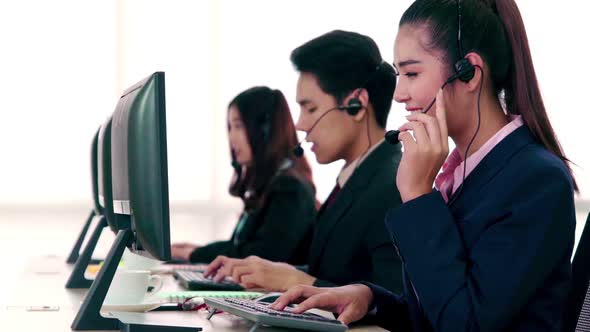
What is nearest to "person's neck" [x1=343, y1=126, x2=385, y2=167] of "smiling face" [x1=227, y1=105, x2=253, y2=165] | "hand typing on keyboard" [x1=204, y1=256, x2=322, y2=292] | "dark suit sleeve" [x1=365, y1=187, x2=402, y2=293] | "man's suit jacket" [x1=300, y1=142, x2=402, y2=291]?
"man's suit jacket" [x1=300, y1=142, x2=402, y2=291]

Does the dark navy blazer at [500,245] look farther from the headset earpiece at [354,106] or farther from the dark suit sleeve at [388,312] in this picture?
the headset earpiece at [354,106]

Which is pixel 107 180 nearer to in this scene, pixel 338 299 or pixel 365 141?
pixel 338 299

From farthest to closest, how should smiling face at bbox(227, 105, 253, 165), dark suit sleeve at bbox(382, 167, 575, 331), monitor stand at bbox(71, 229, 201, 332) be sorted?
smiling face at bbox(227, 105, 253, 165)
monitor stand at bbox(71, 229, 201, 332)
dark suit sleeve at bbox(382, 167, 575, 331)

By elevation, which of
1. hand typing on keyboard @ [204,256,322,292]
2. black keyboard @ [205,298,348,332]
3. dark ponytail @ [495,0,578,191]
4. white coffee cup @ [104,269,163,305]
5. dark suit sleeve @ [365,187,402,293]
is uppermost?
dark ponytail @ [495,0,578,191]

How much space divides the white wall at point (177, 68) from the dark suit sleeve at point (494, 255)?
307 centimetres

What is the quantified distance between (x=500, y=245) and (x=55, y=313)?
33.7 inches

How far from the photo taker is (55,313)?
5.17 feet

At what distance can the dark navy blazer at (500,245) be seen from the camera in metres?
1.21

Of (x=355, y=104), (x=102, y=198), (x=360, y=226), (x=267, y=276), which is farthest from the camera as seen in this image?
(x=355, y=104)

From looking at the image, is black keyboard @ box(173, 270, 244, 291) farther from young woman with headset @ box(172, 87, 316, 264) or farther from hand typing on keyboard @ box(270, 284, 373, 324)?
young woman with headset @ box(172, 87, 316, 264)

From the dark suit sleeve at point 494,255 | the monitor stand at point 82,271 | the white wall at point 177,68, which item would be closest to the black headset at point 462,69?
the dark suit sleeve at point 494,255

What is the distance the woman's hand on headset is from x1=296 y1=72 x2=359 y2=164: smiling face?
0.88 meters

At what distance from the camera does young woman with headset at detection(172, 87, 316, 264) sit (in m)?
2.89

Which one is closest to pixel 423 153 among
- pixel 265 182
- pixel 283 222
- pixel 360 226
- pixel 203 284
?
pixel 360 226
